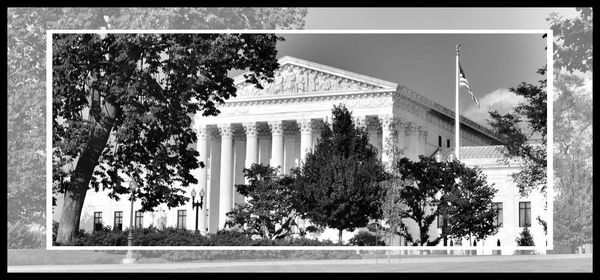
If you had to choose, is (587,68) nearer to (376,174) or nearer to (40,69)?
(376,174)

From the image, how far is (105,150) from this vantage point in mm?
29672

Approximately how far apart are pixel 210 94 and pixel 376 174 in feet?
19.4

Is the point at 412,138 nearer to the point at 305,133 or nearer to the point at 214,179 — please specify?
the point at 305,133

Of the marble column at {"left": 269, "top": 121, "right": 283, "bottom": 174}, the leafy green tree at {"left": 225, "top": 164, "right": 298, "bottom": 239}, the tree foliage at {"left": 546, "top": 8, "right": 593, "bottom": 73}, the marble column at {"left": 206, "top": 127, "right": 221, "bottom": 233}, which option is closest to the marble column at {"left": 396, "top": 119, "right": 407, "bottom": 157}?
the leafy green tree at {"left": 225, "top": 164, "right": 298, "bottom": 239}

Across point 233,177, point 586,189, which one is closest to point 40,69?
point 233,177

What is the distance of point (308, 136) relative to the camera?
4053 cm

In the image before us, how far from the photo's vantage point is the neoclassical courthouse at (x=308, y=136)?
31875 mm

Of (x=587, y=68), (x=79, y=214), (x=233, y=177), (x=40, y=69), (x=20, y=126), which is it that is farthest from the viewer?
A: (x=233, y=177)

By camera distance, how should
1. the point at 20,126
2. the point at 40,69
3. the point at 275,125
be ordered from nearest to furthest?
the point at 40,69
the point at 20,126
the point at 275,125

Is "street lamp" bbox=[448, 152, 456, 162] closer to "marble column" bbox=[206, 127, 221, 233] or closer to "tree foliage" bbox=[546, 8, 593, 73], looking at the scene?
"tree foliage" bbox=[546, 8, 593, 73]

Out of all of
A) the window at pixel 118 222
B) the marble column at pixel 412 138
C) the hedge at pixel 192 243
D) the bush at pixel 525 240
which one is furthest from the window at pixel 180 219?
the bush at pixel 525 240

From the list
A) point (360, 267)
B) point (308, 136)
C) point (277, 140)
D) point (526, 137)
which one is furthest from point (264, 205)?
point (277, 140)

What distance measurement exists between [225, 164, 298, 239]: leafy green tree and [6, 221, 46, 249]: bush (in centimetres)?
678

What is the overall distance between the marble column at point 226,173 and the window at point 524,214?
32.9 feet
